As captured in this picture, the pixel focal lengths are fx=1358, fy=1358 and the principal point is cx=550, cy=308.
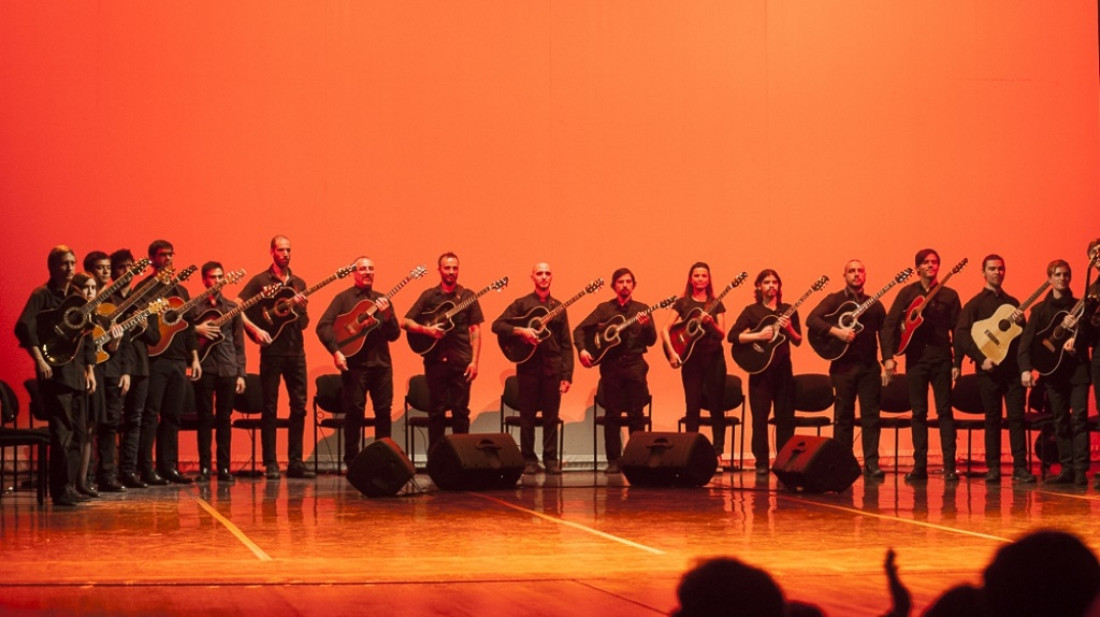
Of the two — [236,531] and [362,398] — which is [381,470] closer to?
[236,531]

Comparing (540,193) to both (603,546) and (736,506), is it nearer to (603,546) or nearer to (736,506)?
(736,506)

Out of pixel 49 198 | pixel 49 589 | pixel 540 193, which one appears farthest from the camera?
pixel 540 193

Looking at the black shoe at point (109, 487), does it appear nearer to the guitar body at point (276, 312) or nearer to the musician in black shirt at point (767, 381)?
the guitar body at point (276, 312)

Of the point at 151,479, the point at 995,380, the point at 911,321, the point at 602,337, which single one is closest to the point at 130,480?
the point at 151,479

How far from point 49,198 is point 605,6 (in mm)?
4745

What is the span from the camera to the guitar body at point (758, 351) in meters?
9.70

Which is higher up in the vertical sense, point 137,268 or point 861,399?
point 137,268

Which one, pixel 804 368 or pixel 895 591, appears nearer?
pixel 895 591

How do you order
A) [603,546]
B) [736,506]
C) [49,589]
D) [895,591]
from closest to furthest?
[895,591] < [49,589] < [603,546] < [736,506]

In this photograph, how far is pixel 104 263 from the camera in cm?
754

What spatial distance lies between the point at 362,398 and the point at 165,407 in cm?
149

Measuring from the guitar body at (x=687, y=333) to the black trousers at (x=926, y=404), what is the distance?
151 cm

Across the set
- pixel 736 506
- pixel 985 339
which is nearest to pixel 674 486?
pixel 736 506

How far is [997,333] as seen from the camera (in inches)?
357
